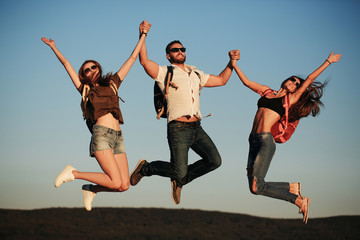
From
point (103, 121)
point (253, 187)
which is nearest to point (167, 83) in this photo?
point (103, 121)

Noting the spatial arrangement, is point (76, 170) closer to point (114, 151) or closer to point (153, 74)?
point (114, 151)

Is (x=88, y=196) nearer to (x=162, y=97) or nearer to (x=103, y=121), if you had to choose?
(x=103, y=121)

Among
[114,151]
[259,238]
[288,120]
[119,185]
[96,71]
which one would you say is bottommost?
[259,238]

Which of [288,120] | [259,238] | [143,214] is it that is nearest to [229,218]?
[259,238]

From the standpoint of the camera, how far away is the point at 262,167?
30.6 ft

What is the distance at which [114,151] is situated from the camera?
898cm

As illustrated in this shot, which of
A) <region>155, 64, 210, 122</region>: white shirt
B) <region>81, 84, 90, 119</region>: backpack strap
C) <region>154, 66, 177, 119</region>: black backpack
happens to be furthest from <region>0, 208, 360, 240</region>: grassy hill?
<region>81, 84, 90, 119</region>: backpack strap

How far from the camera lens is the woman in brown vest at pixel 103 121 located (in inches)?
344

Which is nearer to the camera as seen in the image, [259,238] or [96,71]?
[96,71]

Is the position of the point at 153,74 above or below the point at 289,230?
above

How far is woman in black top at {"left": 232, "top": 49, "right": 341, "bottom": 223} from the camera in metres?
9.35

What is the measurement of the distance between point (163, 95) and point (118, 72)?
119 cm

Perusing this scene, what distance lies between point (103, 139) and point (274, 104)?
140 inches

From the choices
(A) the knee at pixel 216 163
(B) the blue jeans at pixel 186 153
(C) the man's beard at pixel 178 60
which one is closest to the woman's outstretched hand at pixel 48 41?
(C) the man's beard at pixel 178 60
